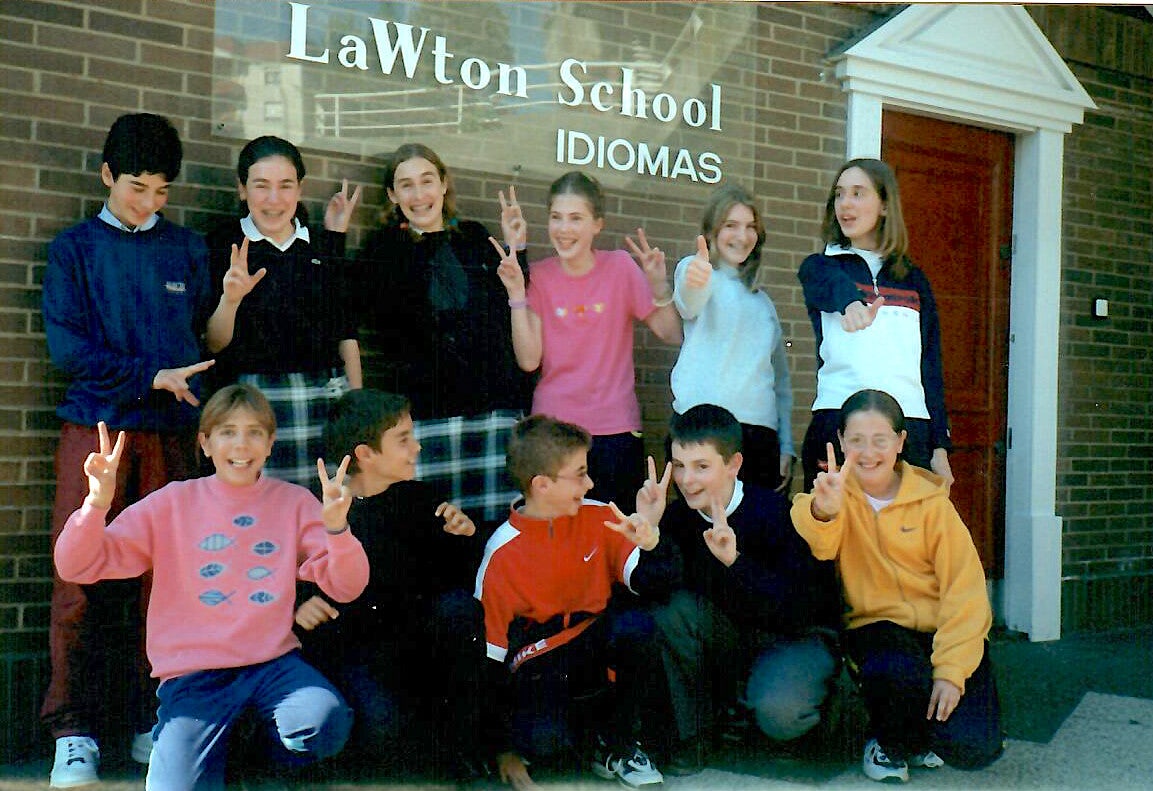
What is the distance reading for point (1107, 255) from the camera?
18.5ft

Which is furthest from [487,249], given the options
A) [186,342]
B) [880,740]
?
[880,740]

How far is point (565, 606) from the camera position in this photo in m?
3.34

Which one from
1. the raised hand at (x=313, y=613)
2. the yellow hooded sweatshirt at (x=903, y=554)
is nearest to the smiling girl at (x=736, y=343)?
the yellow hooded sweatshirt at (x=903, y=554)

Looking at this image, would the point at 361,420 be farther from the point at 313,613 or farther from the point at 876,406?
the point at 876,406

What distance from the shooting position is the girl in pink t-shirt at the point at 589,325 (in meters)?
3.79

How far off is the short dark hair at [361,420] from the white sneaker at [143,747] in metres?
0.98

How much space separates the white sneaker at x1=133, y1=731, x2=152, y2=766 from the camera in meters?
3.28

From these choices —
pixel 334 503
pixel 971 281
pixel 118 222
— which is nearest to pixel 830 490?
pixel 334 503

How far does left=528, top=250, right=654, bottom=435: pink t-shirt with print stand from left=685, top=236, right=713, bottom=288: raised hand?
29 centimetres

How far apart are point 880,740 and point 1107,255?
10.9 ft

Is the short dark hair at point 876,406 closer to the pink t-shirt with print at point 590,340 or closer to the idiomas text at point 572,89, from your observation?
the pink t-shirt with print at point 590,340

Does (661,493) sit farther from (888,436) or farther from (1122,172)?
(1122,172)

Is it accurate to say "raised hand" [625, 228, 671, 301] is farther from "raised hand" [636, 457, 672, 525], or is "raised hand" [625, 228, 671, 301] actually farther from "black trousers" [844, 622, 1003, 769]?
"black trousers" [844, 622, 1003, 769]

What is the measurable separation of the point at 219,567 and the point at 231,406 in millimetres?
426
